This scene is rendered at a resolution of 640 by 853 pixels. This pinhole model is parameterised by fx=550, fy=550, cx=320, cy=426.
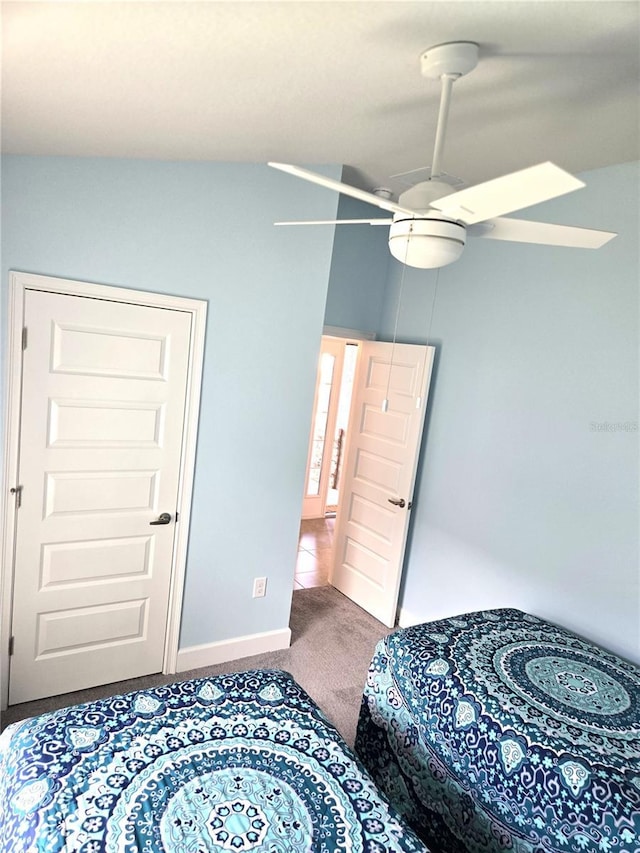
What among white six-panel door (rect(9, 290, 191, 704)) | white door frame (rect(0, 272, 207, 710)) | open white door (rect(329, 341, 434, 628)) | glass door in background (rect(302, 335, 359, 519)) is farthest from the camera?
glass door in background (rect(302, 335, 359, 519))

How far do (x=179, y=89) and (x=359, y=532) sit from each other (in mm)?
3292

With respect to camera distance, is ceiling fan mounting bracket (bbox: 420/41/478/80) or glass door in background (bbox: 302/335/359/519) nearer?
ceiling fan mounting bracket (bbox: 420/41/478/80)

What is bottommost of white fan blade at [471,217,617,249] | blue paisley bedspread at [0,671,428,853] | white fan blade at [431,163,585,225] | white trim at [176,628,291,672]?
white trim at [176,628,291,672]

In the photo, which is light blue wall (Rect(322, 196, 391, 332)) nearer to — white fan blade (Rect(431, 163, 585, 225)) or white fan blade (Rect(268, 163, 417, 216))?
white fan blade (Rect(268, 163, 417, 216))

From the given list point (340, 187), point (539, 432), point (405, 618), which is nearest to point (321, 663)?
point (405, 618)

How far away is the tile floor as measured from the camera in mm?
4691

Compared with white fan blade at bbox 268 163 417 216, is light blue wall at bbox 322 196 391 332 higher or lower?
higher

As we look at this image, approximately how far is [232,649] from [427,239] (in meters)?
2.69

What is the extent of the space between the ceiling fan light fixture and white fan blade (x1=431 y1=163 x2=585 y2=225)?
0.26 meters

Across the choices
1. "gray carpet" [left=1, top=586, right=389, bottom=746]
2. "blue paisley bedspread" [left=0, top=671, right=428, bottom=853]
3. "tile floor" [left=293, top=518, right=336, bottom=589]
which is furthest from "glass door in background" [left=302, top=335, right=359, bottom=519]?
"blue paisley bedspread" [left=0, top=671, right=428, bottom=853]

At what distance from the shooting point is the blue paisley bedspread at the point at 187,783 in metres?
1.39

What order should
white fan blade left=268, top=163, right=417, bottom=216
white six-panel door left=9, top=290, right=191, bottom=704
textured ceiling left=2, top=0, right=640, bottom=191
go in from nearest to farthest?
white fan blade left=268, top=163, right=417, bottom=216 → textured ceiling left=2, top=0, right=640, bottom=191 → white six-panel door left=9, top=290, right=191, bottom=704

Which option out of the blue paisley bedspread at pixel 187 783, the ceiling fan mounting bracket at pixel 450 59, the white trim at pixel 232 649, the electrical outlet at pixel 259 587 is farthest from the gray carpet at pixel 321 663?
the ceiling fan mounting bracket at pixel 450 59

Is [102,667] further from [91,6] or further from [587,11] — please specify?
[587,11]
